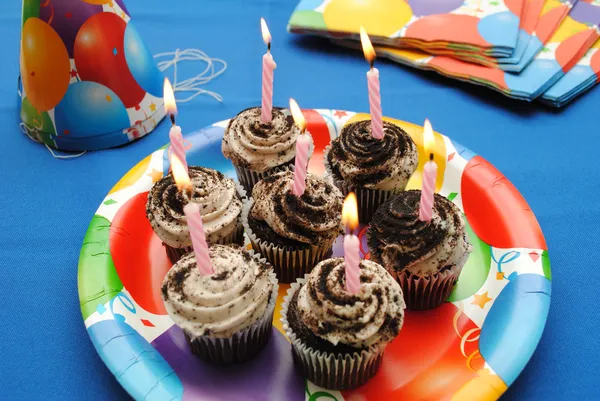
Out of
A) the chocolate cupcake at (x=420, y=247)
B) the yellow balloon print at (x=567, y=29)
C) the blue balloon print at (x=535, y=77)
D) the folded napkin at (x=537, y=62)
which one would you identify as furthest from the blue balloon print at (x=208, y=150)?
the yellow balloon print at (x=567, y=29)

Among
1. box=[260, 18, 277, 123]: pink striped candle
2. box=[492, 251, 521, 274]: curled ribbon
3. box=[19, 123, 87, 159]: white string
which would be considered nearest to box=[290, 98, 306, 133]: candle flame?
box=[260, 18, 277, 123]: pink striped candle

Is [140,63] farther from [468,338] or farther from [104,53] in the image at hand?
[468,338]

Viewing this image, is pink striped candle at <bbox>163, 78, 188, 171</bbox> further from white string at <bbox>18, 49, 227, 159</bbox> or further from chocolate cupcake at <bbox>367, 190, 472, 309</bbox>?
white string at <bbox>18, 49, 227, 159</bbox>

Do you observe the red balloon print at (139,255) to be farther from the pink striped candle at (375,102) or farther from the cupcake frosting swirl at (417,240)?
the pink striped candle at (375,102)

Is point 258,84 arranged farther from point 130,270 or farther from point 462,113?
point 130,270

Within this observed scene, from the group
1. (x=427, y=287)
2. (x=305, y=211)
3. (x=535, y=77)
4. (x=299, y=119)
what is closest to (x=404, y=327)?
(x=427, y=287)

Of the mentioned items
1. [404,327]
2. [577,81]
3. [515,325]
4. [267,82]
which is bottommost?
[404,327]
